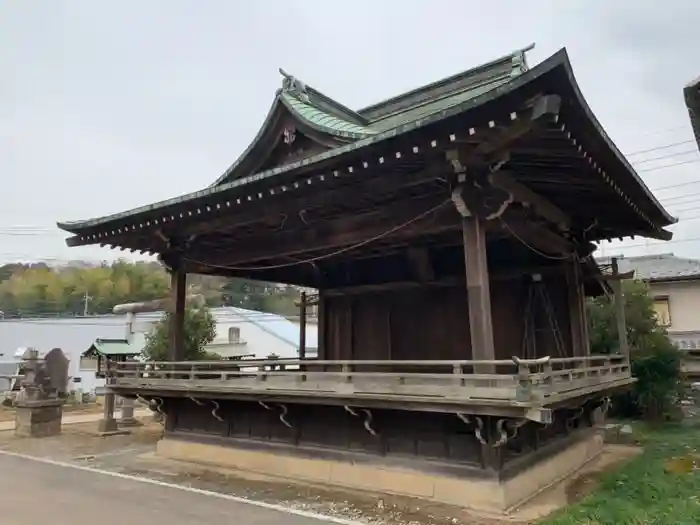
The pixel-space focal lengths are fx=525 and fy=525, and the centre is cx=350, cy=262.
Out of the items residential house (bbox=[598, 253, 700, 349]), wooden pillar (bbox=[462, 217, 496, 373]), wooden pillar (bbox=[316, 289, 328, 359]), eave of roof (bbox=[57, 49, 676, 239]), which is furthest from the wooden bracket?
residential house (bbox=[598, 253, 700, 349])

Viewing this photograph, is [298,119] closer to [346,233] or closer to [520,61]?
[346,233]

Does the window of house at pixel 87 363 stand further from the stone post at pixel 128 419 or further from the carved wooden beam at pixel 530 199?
the carved wooden beam at pixel 530 199

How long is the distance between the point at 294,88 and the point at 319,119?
130 centimetres

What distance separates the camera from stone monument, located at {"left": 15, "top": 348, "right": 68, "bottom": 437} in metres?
16.4

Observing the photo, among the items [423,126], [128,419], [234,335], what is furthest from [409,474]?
[234,335]

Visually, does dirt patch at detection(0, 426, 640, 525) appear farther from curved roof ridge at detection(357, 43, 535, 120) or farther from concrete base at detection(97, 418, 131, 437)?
curved roof ridge at detection(357, 43, 535, 120)

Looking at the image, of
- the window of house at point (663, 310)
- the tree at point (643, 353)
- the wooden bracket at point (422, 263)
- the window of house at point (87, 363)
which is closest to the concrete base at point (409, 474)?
the wooden bracket at point (422, 263)

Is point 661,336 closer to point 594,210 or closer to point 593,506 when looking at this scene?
point 594,210

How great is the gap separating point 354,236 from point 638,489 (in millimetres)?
6376

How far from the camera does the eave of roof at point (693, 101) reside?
18.0 feet

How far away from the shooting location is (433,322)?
12.5 m

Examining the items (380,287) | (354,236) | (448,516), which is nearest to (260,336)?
(380,287)

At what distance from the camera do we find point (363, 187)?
29.6ft

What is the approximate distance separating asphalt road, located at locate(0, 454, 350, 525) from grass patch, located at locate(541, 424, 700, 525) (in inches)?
148
